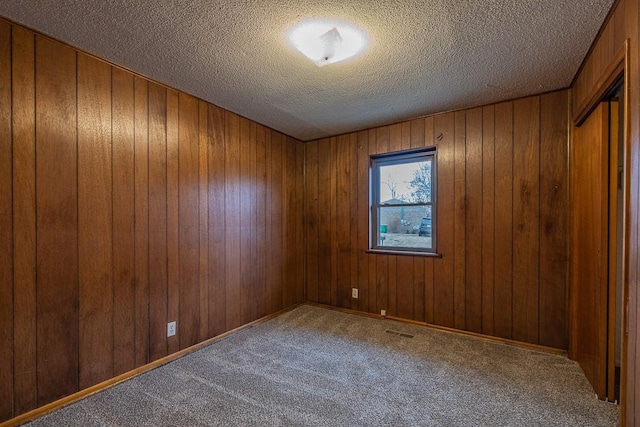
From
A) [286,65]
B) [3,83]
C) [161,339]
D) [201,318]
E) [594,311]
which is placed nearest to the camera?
[3,83]

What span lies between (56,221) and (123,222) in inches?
15.0

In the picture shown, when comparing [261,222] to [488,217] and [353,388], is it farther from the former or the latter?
[488,217]

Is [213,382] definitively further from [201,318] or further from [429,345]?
[429,345]

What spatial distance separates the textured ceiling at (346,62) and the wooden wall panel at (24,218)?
26 cm

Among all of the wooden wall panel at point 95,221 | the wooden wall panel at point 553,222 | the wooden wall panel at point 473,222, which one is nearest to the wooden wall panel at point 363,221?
the wooden wall panel at point 473,222

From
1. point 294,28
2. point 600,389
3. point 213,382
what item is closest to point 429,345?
point 600,389

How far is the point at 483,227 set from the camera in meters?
2.85

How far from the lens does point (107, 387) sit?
6.55ft

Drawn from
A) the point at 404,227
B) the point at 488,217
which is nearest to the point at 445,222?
the point at 488,217

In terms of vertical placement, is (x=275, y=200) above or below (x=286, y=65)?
below

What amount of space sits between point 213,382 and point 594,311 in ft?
8.89

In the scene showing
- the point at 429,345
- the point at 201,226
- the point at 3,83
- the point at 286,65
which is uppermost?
the point at 286,65

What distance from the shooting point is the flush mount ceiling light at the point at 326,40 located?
1.68 meters

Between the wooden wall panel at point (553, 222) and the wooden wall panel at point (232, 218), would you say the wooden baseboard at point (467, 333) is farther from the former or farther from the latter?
the wooden wall panel at point (232, 218)
